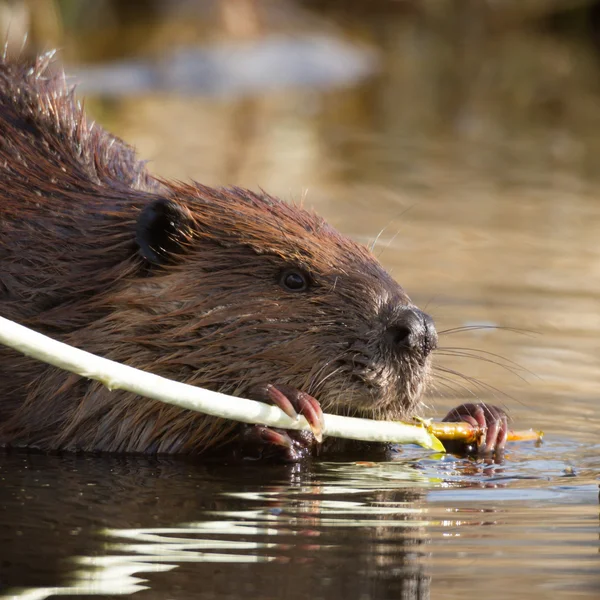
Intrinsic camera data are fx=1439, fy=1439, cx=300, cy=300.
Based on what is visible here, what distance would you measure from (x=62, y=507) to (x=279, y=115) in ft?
38.3

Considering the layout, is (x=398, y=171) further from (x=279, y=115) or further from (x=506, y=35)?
(x=506, y=35)

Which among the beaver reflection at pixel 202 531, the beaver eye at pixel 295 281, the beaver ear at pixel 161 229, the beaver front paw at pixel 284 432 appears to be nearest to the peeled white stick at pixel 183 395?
the beaver front paw at pixel 284 432

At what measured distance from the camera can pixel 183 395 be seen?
144 inches

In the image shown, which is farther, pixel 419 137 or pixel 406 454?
pixel 419 137

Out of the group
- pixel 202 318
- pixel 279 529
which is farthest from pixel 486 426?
pixel 279 529

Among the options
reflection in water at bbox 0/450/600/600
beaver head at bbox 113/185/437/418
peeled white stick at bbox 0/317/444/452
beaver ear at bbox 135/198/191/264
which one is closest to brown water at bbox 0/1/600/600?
reflection in water at bbox 0/450/600/600

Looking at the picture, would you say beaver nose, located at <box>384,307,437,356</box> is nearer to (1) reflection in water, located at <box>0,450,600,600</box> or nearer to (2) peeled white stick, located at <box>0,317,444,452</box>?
(2) peeled white stick, located at <box>0,317,444,452</box>

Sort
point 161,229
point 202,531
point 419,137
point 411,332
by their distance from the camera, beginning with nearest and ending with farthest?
1. point 202,531
2. point 411,332
3. point 161,229
4. point 419,137

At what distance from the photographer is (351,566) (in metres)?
3.11

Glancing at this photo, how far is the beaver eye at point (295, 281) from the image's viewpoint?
14.3 ft

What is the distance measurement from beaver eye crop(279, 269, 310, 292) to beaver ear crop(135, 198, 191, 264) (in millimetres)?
342

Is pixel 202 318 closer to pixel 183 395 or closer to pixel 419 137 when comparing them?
pixel 183 395

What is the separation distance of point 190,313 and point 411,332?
68cm

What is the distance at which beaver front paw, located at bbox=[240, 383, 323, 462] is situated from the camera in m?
3.99
